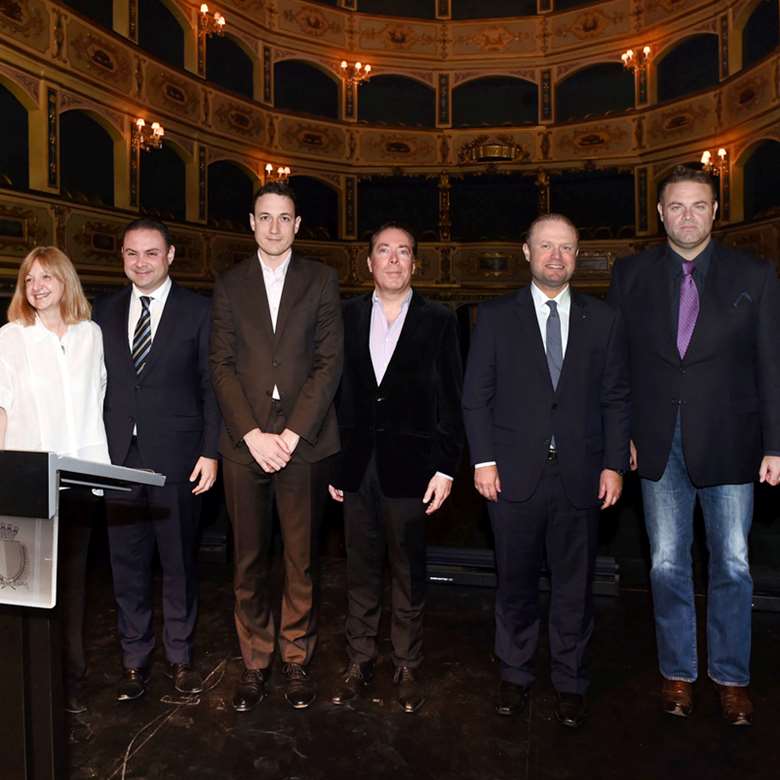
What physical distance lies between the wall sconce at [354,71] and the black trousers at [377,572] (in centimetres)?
1281

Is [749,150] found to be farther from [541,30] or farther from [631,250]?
[541,30]

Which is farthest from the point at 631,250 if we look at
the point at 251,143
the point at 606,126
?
the point at 251,143

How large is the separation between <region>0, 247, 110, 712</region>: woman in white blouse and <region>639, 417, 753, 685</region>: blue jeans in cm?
178

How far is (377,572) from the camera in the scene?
2406 mm

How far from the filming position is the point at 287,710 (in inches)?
88.4

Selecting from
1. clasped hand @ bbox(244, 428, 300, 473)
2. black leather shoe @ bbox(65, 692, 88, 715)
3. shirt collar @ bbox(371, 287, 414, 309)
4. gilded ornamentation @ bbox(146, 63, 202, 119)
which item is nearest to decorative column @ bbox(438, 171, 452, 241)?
gilded ornamentation @ bbox(146, 63, 202, 119)

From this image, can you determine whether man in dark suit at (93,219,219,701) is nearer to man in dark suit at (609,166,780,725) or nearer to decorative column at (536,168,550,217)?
man in dark suit at (609,166,780,725)

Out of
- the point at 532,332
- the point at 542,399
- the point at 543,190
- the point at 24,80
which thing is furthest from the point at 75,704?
the point at 543,190

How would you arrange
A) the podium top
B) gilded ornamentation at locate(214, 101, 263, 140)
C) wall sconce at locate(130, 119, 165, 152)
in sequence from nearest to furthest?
the podium top, wall sconce at locate(130, 119, 165, 152), gilded ornamentation at locate(214, 101, 263, 140)

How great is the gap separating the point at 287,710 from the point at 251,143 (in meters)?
11.7

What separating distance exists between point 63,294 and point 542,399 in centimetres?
154

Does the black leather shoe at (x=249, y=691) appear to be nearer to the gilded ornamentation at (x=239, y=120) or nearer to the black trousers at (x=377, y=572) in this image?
the black trousers at (x=377, y=572)

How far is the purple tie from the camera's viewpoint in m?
2.20

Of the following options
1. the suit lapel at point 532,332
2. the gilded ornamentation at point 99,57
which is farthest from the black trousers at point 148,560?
the gilded ornamentation at point 99,57
